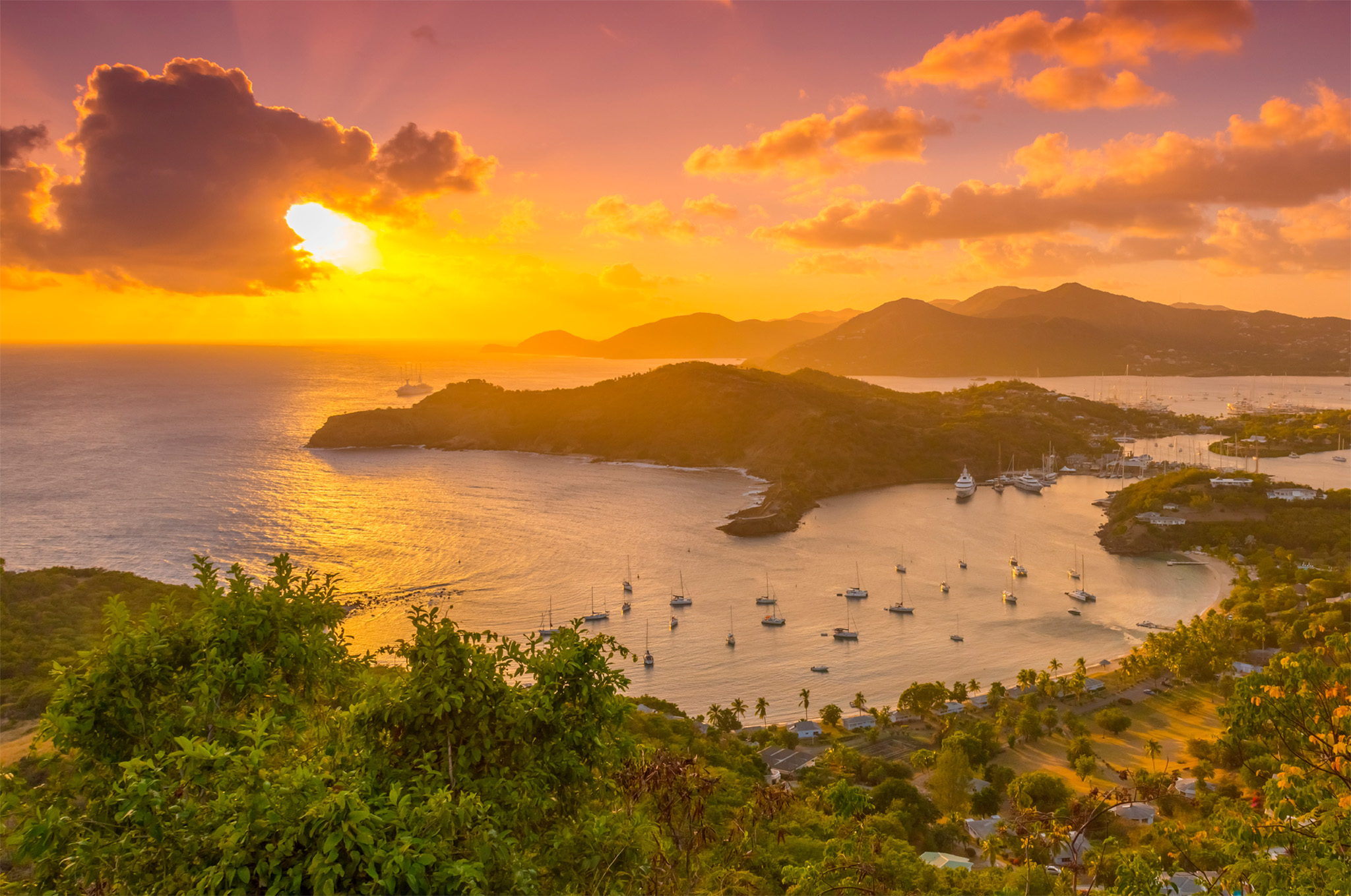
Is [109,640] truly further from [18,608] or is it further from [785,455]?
[785,455]

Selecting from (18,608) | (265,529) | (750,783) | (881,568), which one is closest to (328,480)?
(265,529)

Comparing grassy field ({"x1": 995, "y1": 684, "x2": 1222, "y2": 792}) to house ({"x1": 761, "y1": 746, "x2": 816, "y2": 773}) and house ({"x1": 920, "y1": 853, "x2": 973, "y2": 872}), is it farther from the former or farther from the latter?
house ({"x1": 920, "y1": 853, "x2": 973, "y2": 872})

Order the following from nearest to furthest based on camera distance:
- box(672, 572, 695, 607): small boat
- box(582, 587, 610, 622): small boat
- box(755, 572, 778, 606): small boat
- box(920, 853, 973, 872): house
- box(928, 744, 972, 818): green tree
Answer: box(920, 853, 973, 872): house → box(928, 744, 972, 818): green tree → box(582, 587, 610, 622): small boat → box(672, 572, 695, 607): small boat → box(755, 572, 778, 606): small boat

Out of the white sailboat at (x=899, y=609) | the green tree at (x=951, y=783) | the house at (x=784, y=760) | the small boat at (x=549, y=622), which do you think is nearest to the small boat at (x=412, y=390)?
the small boat at (x=549, y=622)

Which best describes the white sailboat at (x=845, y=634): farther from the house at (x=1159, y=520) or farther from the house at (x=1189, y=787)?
the house at (x=1159, y=520)

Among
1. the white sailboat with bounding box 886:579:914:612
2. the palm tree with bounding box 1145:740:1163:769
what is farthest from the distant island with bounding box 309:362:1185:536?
the palm tree with bounding box 1145:740:1163:769

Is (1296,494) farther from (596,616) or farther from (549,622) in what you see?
(549,622)
